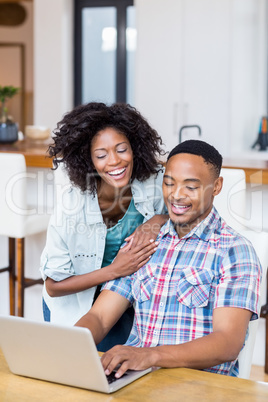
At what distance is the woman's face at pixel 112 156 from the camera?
5.86 ft

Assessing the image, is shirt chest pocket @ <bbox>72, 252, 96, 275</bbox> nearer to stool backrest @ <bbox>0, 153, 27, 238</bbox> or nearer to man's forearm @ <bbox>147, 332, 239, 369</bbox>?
man's forearm @ <bbox>147, 332, 239, 369</bbox>

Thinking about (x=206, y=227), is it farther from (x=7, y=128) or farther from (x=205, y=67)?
(x=205, y=67)

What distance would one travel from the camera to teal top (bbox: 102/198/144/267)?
6.33 feet

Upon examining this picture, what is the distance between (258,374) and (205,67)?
2.46m

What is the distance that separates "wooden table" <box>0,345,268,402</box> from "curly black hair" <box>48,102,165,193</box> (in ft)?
2.67

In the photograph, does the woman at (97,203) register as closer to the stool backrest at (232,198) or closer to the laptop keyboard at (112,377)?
the stool backrest at (232,198)

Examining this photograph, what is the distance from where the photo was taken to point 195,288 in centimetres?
148

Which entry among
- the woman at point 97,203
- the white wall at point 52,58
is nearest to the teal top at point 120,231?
the woman at point 97,203

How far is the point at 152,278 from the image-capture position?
159 cm

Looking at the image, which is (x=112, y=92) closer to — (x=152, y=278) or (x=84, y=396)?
(x=152, y=278)

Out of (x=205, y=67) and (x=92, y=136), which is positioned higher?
(x=205, y=67)

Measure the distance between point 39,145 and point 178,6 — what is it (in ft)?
5.31

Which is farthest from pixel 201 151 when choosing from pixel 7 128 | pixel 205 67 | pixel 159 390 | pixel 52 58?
pixel 52 58

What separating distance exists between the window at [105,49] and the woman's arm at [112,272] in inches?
143
